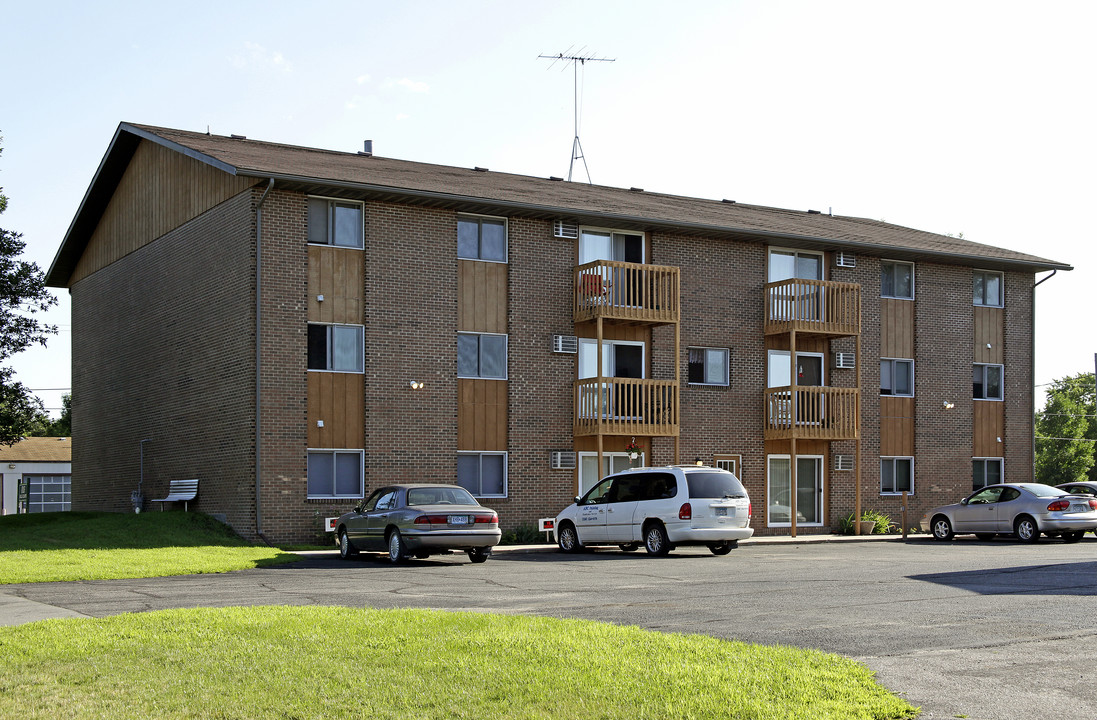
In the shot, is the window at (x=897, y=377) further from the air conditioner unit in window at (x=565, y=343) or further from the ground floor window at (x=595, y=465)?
the air conditioner unit in window at (x=565, y=343)

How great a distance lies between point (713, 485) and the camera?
21906 millimetres

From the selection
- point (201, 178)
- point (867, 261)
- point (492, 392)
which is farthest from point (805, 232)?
point (201, 178)

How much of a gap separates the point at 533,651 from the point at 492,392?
19070 millimetres

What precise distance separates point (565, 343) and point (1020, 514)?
1090 cm

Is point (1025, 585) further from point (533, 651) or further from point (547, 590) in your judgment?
point (533, 651)

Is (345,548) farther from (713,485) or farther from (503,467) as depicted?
(713,485)

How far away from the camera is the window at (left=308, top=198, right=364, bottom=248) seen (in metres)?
26.0

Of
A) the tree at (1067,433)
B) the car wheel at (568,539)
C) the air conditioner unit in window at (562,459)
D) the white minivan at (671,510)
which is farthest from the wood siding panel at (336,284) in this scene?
the tree at (1067,433)

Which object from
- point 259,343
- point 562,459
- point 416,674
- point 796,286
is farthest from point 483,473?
point 416,674

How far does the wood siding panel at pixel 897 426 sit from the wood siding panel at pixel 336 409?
14634mm

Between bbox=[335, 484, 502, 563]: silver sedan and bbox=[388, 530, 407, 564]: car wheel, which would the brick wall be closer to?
bbox=[335, 484, 502, 563]: silver sedan

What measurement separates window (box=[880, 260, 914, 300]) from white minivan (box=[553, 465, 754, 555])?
1287cm

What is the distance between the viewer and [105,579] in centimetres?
1655

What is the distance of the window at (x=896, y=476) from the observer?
32.8 metres
